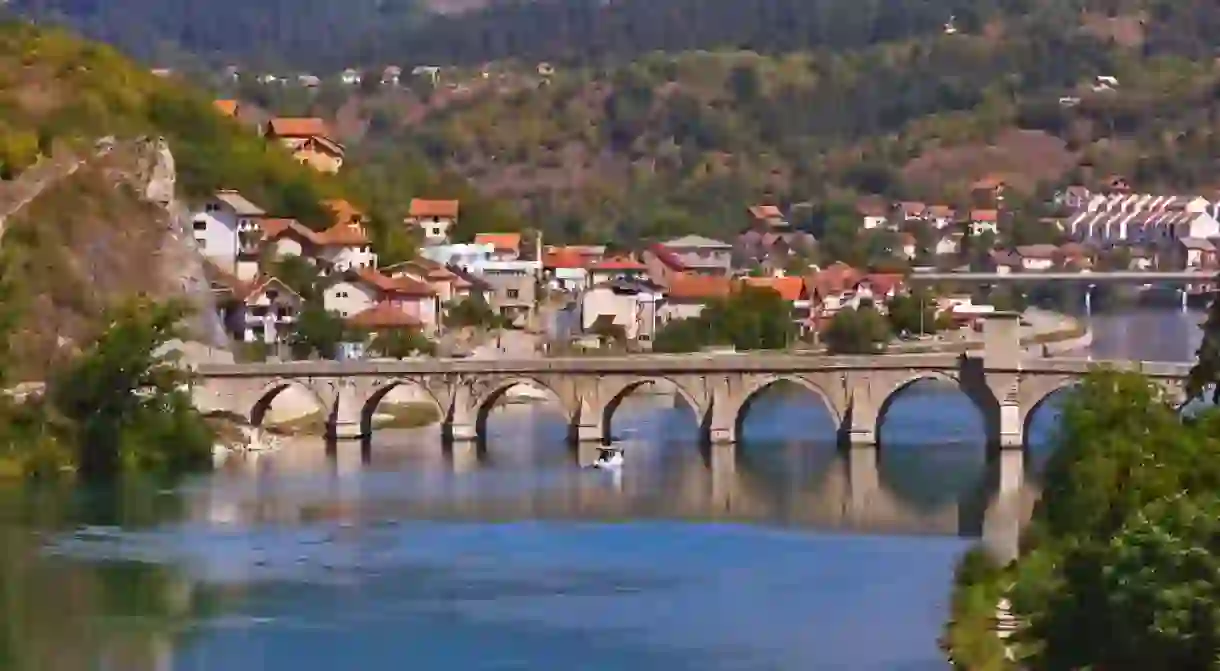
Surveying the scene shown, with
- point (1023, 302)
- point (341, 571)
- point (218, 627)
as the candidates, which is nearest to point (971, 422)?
point (341, 571)

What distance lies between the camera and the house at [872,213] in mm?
116250

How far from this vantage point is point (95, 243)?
6012 centimetres

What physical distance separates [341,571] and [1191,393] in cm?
1454

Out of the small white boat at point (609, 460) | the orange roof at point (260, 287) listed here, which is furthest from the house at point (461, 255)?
the small white boat at point (609, 460)

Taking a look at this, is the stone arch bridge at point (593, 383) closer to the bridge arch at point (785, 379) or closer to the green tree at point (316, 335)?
the bridge arch at point (785, 379)

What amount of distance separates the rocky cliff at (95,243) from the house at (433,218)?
22296mm

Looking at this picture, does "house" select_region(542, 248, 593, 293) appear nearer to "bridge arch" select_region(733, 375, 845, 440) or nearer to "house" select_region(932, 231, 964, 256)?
"bridge arch" select_region(733, 375, 845, 440)

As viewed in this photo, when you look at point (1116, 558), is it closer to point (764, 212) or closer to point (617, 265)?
point (617, 265)

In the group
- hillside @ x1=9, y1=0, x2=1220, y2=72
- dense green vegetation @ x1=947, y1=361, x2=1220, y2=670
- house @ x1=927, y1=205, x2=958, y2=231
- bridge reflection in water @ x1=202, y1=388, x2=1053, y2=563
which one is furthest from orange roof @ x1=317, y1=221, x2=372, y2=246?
hillside @ x1=9, y1=0, x2=1220, y2=72

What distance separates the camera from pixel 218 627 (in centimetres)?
3478

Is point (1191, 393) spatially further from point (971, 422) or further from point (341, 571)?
point (971, 422)

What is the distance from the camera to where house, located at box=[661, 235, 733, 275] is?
300ft

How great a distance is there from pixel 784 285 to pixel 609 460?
31.0 m

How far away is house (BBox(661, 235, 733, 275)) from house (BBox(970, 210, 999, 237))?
1960 centimetres
